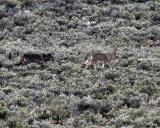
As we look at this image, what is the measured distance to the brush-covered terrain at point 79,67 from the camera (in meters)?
9.50

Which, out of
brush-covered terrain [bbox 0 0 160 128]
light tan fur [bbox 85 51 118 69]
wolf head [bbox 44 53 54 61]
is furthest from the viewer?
wolf head [bbox 44 53 54 61]

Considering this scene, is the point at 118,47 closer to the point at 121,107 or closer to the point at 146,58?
the point at 146,58

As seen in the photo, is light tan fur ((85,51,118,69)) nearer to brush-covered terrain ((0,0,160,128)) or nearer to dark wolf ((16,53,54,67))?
brush-covered terrain ((0,0,160,128))

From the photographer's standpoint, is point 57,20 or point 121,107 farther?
point 57,20

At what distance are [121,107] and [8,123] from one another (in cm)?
369

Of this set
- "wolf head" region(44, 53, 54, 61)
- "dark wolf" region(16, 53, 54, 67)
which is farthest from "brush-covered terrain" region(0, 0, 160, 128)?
"dark wolf" region(16, 53, 54, 67)

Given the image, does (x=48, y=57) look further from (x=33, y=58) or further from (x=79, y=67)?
(x=79, y=67)

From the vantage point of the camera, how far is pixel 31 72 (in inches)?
531

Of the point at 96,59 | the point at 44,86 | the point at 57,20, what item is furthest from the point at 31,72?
the point at 57,20

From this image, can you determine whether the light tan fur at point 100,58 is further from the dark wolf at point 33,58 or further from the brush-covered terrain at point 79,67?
the dark wolf at point 33,58

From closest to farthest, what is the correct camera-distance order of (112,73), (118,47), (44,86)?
1. (44,86)
2. (112,73)
3. (118,47)

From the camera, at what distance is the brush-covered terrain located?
31.2ft

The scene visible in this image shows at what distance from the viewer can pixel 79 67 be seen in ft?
46.5

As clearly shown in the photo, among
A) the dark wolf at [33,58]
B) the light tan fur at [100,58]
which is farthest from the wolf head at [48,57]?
the light tan fur at [100,58]
